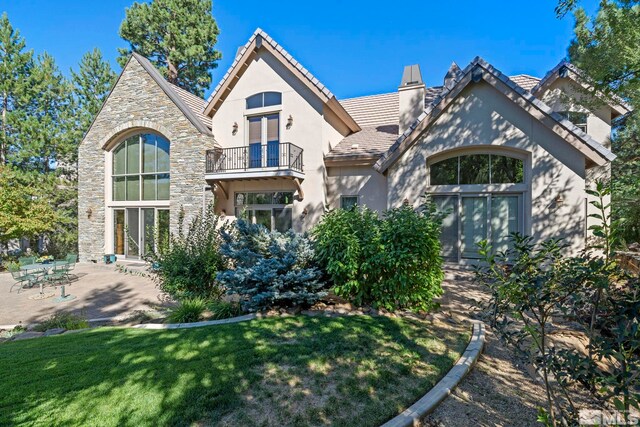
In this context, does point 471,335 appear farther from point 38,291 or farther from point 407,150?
point 38,291

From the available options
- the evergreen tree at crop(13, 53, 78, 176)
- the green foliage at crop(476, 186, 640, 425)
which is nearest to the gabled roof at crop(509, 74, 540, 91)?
the green foliage at crop(476, 186, 640, 425)

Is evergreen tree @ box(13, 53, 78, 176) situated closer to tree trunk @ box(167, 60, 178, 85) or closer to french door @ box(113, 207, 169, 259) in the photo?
tree trunk @ box(167, 60, 178, 85)

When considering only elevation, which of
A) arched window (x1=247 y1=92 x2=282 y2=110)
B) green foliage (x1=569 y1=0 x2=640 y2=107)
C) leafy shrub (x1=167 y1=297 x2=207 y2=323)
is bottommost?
leafy shrub (x1=167 y1=297 x2=207 y2=323)

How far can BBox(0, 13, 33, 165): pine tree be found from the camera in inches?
834

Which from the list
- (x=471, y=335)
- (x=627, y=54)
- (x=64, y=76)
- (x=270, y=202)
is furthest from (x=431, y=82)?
(x=64, y=76)

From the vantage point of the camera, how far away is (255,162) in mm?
15258

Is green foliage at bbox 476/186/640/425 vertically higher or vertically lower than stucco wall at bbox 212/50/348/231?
lower

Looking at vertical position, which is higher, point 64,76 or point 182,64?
point 182,64

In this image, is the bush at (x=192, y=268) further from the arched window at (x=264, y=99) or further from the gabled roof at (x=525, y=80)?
the gabled roof at (x=525, y=80)

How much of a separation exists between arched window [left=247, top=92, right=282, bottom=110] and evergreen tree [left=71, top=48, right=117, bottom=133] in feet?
58.2

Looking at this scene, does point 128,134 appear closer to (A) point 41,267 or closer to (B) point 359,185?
(A) point 41,267

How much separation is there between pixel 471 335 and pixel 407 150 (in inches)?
321

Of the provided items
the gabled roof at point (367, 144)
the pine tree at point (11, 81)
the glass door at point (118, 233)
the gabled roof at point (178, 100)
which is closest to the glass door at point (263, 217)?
the gabled roof at point (367, 144)

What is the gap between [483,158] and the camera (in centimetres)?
1189
